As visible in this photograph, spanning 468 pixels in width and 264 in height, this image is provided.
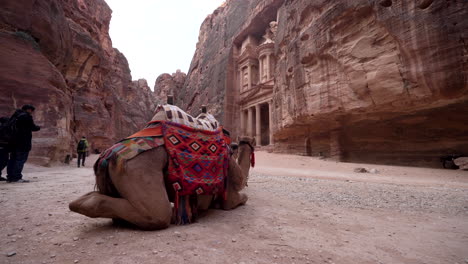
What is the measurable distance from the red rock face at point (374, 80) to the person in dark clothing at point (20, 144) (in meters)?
12.5

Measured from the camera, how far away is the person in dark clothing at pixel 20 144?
491 cm

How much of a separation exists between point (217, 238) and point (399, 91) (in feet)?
35.4

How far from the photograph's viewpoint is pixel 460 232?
2156 millimetres

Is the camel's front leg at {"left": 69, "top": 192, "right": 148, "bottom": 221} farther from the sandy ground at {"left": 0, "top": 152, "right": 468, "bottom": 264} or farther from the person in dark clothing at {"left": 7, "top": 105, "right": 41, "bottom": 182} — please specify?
the person in dark clothing at {"left": 7, "top": 105, "right": 41, "bottom": 182}

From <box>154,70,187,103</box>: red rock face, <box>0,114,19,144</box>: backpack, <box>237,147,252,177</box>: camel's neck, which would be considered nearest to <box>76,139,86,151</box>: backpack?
<box>0,114,19,144</box>: backpack

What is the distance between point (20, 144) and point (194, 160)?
530cm

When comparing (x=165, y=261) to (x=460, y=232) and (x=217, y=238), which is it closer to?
(x=217, y=238)

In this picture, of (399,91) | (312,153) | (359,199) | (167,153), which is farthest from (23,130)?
(312,153)

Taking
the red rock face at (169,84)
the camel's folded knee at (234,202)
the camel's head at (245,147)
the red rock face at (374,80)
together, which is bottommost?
the camel's folded knee at (234,202)

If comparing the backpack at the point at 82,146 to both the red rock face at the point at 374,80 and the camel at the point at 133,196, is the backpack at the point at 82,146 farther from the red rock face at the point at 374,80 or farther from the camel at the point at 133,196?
the red rock face at the point at 374,80

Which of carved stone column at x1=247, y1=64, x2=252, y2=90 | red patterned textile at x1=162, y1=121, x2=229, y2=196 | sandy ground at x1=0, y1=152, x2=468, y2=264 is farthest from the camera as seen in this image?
carved stone column at x1=247, y1=64, x2=252, y2=90

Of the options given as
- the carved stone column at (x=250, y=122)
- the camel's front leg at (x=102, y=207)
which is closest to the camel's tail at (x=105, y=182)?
the camel's front leg at (x=102, y=207)

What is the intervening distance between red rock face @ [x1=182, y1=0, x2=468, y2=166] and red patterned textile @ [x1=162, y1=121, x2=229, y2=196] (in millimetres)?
10001

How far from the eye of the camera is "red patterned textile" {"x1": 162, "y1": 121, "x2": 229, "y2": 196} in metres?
2.22
